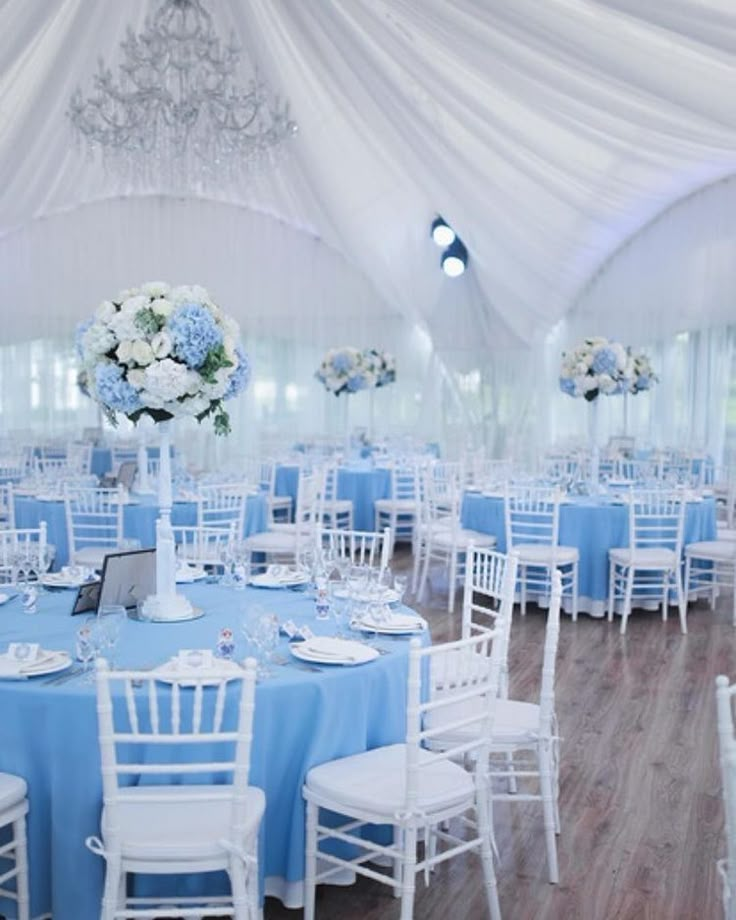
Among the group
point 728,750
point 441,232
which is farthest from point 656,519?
point 441,232

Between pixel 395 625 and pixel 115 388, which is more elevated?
pixel 115 388

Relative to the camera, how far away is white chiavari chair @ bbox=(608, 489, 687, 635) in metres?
7.32

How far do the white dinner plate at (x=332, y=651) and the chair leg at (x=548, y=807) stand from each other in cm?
80

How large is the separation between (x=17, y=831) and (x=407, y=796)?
3.91ft

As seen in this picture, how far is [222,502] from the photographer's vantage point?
745 centimetres

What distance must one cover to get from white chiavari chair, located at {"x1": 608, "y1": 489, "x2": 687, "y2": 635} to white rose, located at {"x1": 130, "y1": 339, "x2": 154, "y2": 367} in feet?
15.3

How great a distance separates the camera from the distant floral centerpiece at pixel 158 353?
11.7ft

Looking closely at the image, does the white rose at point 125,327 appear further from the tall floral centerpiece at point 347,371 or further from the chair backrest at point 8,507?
the tall floral centerpiece at point 347,371

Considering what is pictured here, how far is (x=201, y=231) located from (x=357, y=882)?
1341 centimetres

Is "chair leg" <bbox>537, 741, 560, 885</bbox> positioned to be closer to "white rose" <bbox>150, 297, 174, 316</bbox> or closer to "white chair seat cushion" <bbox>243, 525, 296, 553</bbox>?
"white rose" <bbox>150, 297, 174, 316</bbox>

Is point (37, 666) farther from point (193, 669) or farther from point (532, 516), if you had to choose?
point (532, 516)

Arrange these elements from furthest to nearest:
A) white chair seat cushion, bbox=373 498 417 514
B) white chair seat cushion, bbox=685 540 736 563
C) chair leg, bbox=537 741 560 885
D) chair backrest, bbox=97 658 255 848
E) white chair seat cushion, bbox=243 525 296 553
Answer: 1. white chair seat cushion, bbox=373 498 417 514
2. white chair seat cushion, bbox=243 525 296 553
3. white chair seat cushion, bbox=685 540 736 563
4. chair leg, bbox=537 741 560 885
5. chair backrest, bbox=97 658 255 848

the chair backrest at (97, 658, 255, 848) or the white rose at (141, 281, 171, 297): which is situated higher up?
the white rose at (141, 281, 171, 297)

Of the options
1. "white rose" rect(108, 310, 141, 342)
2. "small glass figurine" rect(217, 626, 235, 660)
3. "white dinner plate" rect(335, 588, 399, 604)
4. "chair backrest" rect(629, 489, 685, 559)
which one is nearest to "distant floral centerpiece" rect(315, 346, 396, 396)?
"chair backrest" rect(629, 489, 685, 559)
